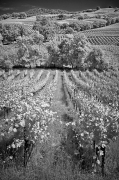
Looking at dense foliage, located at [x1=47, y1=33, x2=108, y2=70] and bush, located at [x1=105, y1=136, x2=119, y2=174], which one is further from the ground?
dense foliage, located at [x1=47, y1=33, x2=108, y2=70]

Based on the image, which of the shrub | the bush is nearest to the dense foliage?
the shrub

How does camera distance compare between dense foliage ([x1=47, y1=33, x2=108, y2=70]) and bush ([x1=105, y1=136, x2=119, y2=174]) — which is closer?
bush ([x1=105, y1=136, x2=119, y2=174])

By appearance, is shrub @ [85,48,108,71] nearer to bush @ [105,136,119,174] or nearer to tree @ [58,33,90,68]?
tree @ [58,33,90,68]

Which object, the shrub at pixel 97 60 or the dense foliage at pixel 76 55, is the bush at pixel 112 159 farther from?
the dense foliage at pixel 76 55

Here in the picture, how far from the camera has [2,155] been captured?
8.08 meters

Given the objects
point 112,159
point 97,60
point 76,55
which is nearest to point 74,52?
point 76,55

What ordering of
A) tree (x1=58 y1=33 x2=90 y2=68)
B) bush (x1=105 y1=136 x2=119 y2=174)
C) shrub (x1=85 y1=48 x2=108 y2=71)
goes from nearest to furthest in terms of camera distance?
bush (x1=105 y1=136 x2=119 y2=174), shrub (x1=85 y1=48 x2=108 y2=71), tree (x1=58 y1=33 x2=90 y2=68)

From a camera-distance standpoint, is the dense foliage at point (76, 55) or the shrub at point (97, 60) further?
the dense foliage at point (76, 55)

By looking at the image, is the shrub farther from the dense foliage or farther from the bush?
the bush

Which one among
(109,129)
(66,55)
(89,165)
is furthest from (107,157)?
(66,55)

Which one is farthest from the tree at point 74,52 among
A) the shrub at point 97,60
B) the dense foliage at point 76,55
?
the shrub at point 97,60

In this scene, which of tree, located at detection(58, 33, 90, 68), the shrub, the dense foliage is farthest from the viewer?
tree, located at detection(58, 33, 90, 68)

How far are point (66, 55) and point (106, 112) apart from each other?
32866 mm

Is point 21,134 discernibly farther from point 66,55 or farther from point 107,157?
point 66,55
